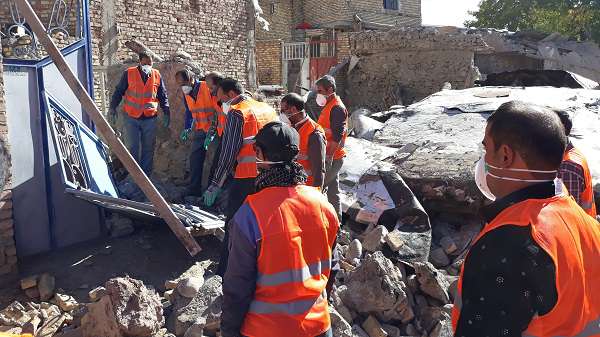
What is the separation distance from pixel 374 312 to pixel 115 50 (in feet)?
27.5

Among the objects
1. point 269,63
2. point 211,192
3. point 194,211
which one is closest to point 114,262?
point 194,211

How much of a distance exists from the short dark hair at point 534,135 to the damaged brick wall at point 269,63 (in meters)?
18.3

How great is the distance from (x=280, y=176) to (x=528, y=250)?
106cm

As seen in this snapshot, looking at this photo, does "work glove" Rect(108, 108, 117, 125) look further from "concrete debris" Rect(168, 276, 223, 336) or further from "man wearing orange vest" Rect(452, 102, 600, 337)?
"man wearing orange vest" Rect(452, 102, 600, 337)

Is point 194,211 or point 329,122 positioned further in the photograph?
point 329,122

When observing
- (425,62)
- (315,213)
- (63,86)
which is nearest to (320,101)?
(63,86)

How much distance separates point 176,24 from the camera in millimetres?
11453

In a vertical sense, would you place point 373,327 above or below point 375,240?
below

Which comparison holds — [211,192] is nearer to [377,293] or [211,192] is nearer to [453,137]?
[377,293]

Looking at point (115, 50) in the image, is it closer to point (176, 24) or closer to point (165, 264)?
point (176, 24)

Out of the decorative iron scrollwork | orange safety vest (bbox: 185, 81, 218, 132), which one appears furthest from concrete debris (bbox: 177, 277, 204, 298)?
orange safety vest (bbox: 185, 81, 218, 132)

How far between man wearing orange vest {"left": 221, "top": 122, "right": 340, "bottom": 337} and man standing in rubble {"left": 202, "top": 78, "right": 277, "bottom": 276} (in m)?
1.69

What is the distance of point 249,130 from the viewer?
13.0ft

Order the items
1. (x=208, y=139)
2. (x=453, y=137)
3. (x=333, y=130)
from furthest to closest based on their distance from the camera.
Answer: (x=453, y=137) → (x=208, y=139) → (x=333, y=130)
